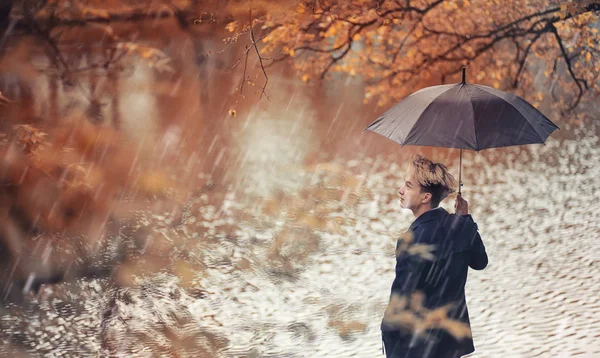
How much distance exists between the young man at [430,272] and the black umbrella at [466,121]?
15.5 inches

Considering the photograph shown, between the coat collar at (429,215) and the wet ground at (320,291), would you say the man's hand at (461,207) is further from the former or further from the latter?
the wet ground at (320,291)

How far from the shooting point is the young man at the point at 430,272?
10.3ft

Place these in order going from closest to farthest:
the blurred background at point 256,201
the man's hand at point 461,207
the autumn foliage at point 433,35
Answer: the man's hand at point 461,207
the blurred background at point 256,201
the autumn foliage at point 433,35

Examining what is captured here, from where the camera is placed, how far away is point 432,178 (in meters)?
3.24

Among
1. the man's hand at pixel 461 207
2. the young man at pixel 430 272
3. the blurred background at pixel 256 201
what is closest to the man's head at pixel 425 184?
the young man at pixel 430 272

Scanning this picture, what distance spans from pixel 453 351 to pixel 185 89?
57.1 feet

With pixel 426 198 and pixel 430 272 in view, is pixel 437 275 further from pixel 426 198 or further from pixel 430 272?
pixel 426 198

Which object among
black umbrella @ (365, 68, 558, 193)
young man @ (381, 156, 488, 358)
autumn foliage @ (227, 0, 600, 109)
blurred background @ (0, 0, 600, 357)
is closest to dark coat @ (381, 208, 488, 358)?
young man @ (381, 156, 488, 358)

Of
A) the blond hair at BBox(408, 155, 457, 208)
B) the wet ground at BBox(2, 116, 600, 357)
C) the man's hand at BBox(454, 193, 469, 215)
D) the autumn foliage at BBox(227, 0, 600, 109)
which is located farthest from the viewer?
the autumn foliage at BBox(227, 0, 600, 109)

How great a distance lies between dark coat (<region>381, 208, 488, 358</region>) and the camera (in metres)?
3.13

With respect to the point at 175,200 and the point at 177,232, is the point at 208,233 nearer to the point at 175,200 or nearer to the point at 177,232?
the point at 177,232

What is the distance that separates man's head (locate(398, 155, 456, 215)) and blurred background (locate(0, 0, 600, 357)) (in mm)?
2424

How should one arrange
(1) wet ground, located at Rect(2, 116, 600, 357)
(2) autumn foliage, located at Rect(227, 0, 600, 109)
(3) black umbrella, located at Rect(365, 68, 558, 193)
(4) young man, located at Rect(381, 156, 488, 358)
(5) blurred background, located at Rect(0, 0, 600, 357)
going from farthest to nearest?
1. (2) autumn foliage, located at Rect(227, 0, 600, 109)
2. (5) blurred background, located at Rect(0, 0, 600, 357)
3. (1) wet ground, located at Rect(2, 116, 600, 357)
4. (3) black umbrella, located at Rect(365, 68, 558, 193)
5. (4) young man, located at Rect(381, 156, 488, 358)

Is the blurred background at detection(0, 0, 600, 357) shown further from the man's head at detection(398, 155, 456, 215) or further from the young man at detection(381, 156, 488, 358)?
the man's head at detection(398, 155, 456, 215)
